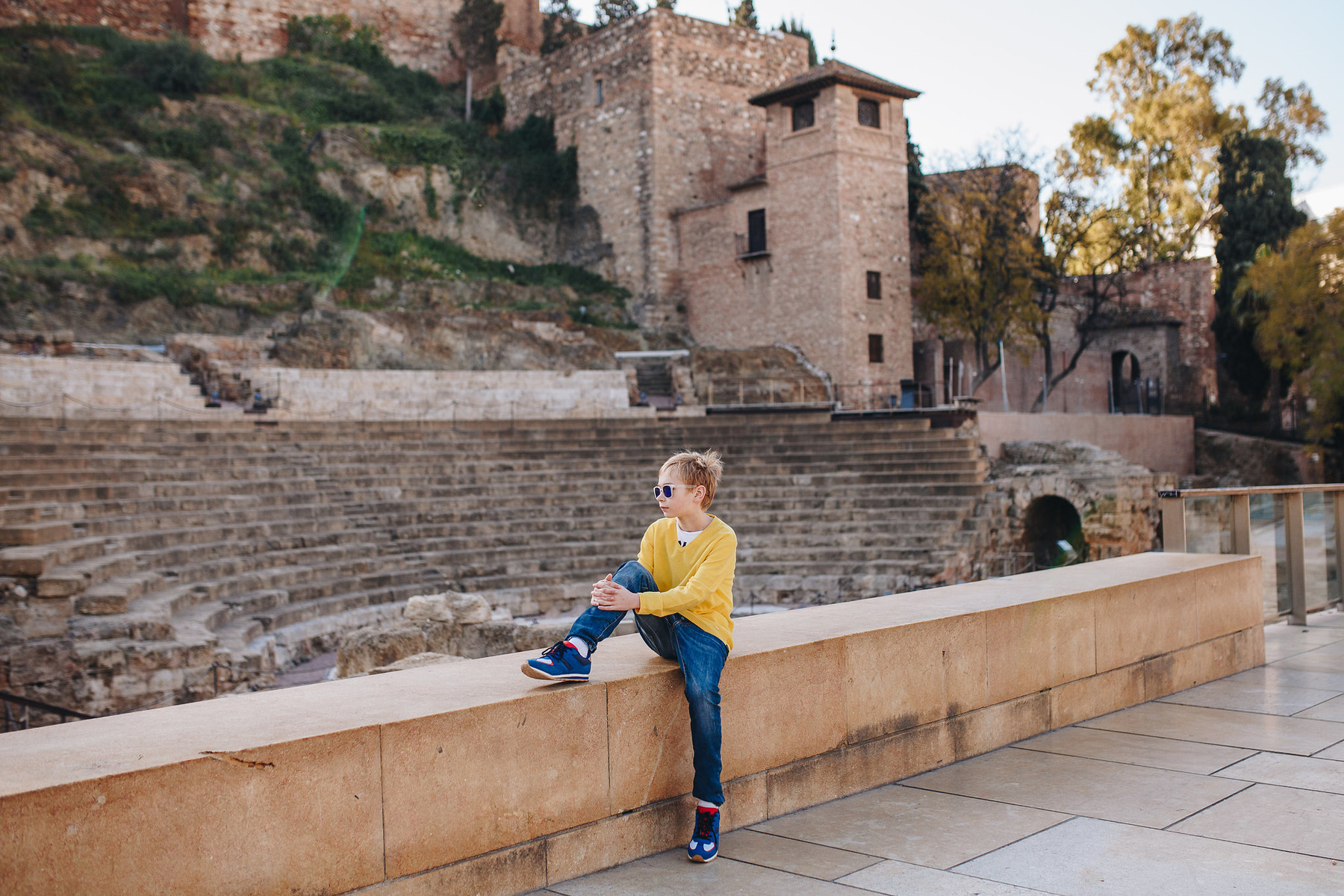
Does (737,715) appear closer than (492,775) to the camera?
No

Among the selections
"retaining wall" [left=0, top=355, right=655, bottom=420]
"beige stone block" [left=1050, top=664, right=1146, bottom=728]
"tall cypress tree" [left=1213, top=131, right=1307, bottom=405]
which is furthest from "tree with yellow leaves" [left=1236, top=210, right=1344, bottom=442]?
"beige stone block" [left=1050, top=664, right=1146, bottom=728]

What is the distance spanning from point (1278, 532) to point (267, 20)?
4092 centimetres

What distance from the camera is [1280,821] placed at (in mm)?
3668

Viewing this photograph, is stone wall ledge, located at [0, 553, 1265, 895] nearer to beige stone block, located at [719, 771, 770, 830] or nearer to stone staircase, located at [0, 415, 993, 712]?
beige stone block, located at [719, 771, 770, 830]

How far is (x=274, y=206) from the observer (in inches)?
1222

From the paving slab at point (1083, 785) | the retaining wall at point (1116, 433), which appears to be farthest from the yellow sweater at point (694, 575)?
the retaining wall at point (1116, 433)

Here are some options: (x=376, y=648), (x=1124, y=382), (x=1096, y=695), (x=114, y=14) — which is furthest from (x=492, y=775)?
(x=114, y=14)

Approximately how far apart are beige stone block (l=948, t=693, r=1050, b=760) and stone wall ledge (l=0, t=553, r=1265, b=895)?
0.01 meters

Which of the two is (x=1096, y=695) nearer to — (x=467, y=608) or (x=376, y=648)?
(x=376, y=648)

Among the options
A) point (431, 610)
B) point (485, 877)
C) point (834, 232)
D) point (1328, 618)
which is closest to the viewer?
point (485, 877)

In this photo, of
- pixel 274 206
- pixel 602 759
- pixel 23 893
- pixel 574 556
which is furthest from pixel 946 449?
pixel 274 206

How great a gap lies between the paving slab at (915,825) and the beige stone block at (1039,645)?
91 centimetres

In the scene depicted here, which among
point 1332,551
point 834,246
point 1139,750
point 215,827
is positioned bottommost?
point 1139,750

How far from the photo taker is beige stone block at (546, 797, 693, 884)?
130 inches
